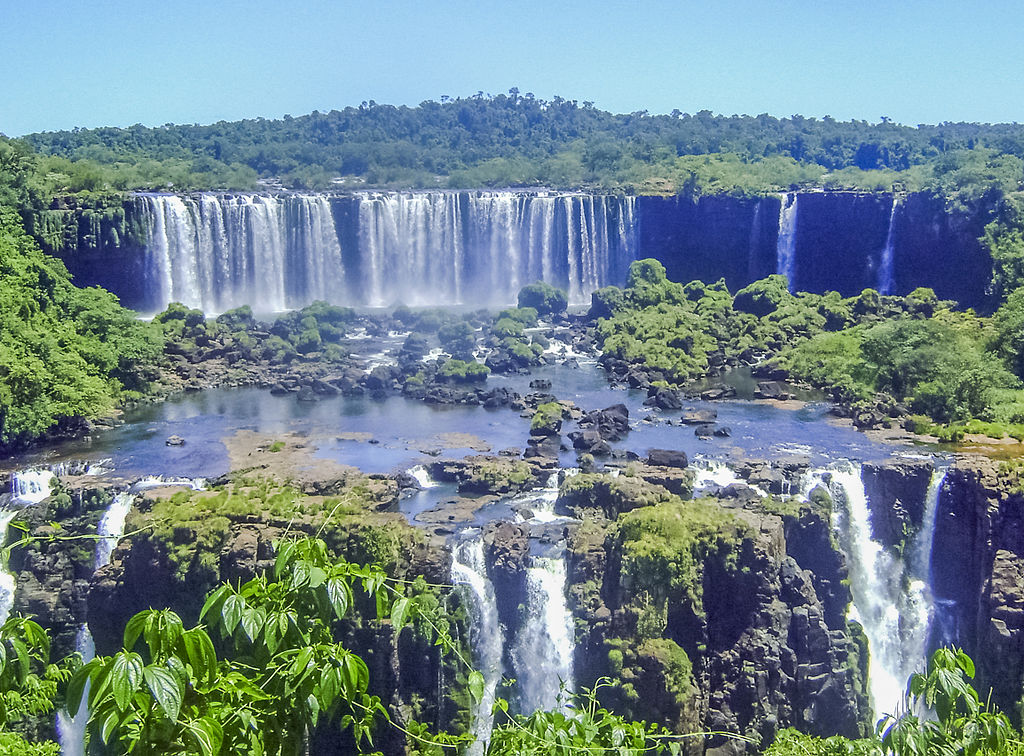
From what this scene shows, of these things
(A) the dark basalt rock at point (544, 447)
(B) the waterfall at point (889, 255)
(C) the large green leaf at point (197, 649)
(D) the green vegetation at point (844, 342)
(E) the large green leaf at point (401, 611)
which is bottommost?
(A) the dark basalt rock at point (544, 447)

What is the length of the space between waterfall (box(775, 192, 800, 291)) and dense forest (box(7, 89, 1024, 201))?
212cm

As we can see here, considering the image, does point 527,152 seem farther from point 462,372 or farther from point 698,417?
point 698,417

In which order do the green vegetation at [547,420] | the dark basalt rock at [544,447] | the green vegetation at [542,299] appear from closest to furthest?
the dark basalt rock at [544,447] < the green vegetation at [547,420] < the green vegetation at [542,299]

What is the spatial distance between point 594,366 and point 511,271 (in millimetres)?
13273

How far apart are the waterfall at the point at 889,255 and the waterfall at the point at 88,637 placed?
3631 cm

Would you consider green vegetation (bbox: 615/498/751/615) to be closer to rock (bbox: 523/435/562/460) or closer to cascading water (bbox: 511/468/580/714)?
cascading water (bbox: 511/468/580/714)

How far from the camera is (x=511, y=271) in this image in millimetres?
54469

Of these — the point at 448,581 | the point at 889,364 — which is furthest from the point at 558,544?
the point at 889,364

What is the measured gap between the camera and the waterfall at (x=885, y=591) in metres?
25.4

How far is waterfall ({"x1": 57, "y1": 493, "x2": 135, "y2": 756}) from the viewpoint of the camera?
22750mm

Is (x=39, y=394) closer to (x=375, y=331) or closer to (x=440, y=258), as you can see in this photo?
(x=375, y=331)

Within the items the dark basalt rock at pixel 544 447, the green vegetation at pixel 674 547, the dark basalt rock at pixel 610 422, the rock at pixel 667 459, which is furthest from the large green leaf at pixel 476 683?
the dark basalt rock at pixel 610 422

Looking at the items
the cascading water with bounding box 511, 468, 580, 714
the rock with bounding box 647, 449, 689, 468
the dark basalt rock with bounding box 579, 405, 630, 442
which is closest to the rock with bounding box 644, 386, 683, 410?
→ the dark basalt rock with bounding box 579, 405, 630, 442

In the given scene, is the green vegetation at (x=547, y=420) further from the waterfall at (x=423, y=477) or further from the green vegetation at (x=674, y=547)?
the green vegetation at (x=674, y=547)
